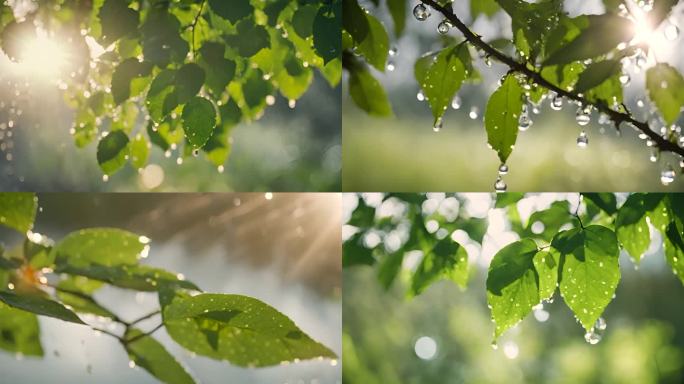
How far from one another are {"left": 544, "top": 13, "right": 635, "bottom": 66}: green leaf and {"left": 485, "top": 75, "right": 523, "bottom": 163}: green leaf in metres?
0.07

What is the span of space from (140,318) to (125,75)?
7.9 inches

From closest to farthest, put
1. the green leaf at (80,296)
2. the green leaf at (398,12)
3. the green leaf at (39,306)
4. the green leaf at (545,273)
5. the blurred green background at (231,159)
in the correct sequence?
the green leaf at (39,306)
the green leaf at (80,296)
the green leaf at (545,273)
the green leaf at (398,12)
the blurred green background at (231,159)

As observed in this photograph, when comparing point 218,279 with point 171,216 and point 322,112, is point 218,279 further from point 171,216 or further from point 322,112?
point 322,112

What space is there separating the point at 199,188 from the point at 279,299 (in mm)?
560

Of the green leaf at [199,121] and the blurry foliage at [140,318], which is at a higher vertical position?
the green leaf at [199,121]

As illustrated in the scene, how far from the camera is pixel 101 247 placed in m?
0.47

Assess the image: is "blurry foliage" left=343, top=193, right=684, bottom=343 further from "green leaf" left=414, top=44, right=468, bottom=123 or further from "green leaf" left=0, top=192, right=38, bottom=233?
"green leaf" left=0, top=192, right=38, bottom=233

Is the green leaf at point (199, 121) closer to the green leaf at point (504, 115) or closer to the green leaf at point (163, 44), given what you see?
the green leaf at point (163, 44)

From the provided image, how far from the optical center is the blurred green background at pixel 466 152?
7.63 ft

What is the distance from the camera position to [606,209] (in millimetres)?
617

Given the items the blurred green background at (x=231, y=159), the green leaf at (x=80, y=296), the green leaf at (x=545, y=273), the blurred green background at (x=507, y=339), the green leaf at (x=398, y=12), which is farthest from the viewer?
the blurred green background at (x=507, y=339)

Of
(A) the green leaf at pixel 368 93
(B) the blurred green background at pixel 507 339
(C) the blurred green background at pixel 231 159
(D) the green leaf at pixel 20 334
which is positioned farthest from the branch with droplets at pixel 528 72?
(B) the blurred green background at pixel 507 339

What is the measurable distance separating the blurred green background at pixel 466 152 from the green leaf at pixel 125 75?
1.60m

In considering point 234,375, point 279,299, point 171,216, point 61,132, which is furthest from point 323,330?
point 61,132
